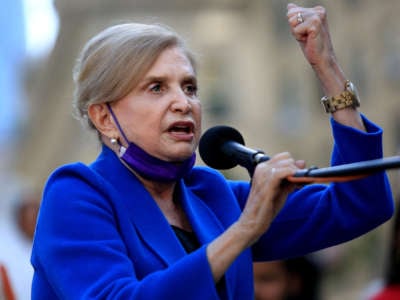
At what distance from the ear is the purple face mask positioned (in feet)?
0.19

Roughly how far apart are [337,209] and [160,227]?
0.66m

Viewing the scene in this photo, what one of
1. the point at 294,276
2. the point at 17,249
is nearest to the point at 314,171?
the point at 294,276

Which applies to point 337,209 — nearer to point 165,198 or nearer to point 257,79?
point 165,198

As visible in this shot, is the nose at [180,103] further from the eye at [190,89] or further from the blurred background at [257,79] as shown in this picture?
the blurred background at [257,79]

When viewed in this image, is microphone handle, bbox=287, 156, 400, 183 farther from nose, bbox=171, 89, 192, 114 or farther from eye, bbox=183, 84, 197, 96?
eye, bbox=183, 84, 197, 96

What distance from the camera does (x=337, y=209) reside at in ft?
13.4

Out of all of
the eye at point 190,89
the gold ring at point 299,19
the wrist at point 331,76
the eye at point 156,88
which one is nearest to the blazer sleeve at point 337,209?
the wrist at point 331,76

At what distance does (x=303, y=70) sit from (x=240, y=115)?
2.28 meters

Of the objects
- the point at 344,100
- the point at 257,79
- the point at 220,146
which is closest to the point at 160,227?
the point at 220,146

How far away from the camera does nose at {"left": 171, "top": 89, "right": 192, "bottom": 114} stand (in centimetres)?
381

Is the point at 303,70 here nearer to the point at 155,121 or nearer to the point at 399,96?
the point at 399,96

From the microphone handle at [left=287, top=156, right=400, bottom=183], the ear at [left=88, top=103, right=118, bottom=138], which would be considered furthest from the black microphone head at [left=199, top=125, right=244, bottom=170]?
the microphone handle at [left=287, top=156, right=400, bottom=183]

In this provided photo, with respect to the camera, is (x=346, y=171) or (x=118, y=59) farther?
(x=118, y=59)

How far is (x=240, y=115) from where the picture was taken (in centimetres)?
3372
